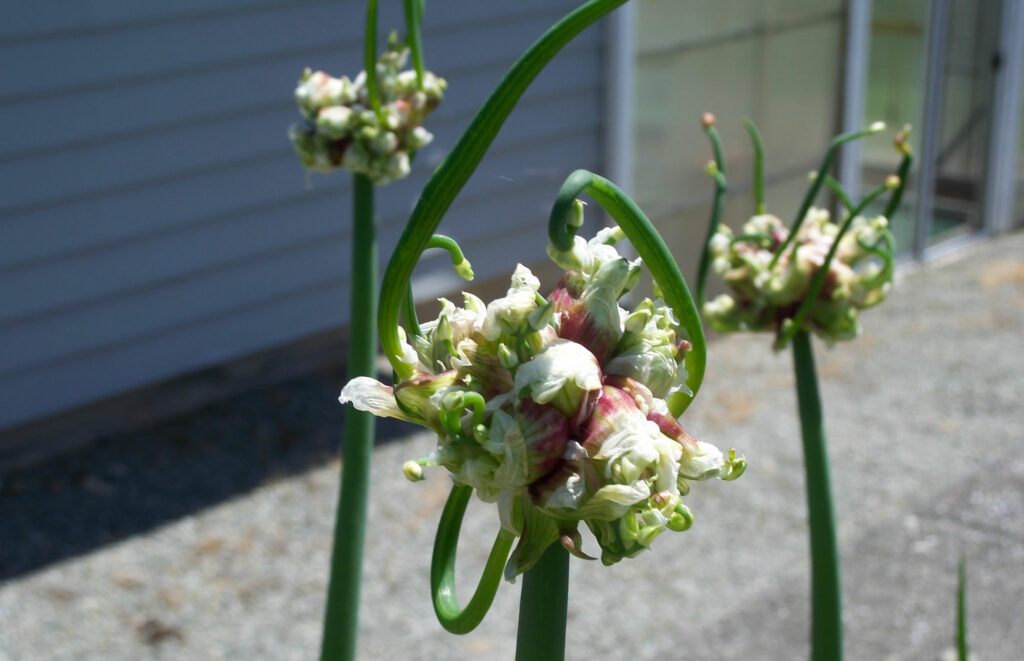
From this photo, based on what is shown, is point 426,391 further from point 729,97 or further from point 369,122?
point 729,97

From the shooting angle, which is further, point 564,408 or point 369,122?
point 369,122

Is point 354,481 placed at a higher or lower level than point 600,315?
lower

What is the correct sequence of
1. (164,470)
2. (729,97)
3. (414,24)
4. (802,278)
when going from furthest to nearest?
1. (729,97)
2. (164,470)
3. (802,278)
4. (414,24)

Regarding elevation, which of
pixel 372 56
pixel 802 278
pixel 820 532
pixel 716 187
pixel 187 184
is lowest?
pixel 187 184

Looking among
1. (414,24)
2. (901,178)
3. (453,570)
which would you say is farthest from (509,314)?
(901,178)

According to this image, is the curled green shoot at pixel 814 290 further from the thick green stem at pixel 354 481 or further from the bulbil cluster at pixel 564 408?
the bulbil cluster at pixel 564 408

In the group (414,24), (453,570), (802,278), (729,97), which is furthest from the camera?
(729,97)

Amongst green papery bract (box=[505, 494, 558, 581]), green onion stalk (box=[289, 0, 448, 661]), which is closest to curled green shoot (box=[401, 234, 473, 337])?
green papery bract (box=[505, 494, 558, 581])

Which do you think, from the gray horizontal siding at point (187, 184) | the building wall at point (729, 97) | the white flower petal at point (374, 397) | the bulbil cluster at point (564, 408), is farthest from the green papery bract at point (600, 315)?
the building wall at point (729, 97)

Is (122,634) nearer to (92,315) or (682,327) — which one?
(92,315)
